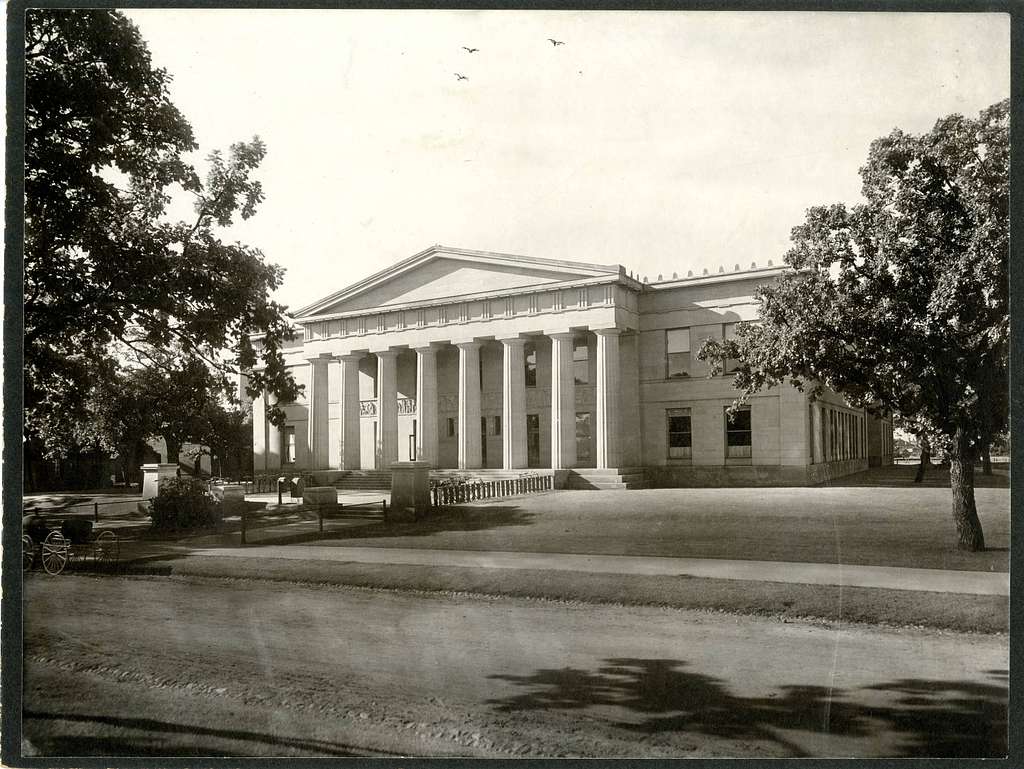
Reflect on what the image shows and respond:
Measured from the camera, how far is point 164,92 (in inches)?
314

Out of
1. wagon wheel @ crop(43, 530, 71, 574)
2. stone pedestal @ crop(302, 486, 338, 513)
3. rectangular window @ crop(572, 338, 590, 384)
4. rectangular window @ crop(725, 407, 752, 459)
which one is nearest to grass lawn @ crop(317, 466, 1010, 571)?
rectangular window @ crop(725, 407, 752, 459)

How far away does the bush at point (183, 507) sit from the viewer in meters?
8.96

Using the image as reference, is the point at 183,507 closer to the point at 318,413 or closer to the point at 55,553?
the point at 55,553

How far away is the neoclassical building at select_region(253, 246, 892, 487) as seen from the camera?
30.8ft

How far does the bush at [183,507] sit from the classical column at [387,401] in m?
2.63

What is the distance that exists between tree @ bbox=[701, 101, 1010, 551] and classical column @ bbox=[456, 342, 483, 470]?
337 inches

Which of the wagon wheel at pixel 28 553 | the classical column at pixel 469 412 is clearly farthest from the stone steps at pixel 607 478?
the wagon wheel at pixel 28 553

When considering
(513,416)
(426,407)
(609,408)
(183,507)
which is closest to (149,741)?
(183,507)

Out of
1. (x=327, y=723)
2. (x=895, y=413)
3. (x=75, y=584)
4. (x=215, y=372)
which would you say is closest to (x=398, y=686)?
(x=327, y=723)

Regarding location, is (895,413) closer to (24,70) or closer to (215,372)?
(215,372)

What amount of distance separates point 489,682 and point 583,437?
1454 cm

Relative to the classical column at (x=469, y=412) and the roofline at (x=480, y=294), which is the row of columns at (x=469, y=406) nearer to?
the classical column at (x=469, y=412)

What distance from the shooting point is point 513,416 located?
72.3 ft

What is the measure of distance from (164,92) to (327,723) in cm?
762
